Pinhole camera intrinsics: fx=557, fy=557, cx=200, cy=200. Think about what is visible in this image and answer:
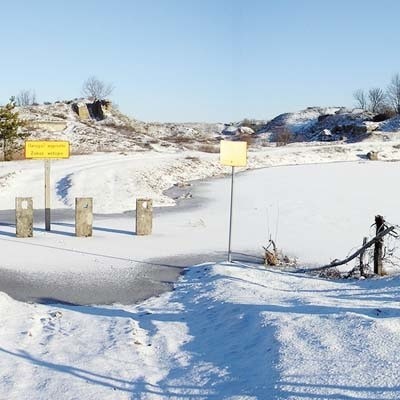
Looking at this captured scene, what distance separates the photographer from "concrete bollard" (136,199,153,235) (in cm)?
1333

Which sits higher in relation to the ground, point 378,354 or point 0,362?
point 378,354

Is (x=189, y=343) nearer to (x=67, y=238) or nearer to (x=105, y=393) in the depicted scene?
(x=105, y=393)

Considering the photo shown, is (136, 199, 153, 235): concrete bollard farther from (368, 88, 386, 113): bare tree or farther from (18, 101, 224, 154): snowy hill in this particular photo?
(368, 88, 386, 113): bare tree

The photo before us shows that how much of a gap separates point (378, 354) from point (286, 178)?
85.0 ft

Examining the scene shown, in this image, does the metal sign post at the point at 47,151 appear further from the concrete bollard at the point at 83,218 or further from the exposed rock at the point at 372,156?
the exposed rock at the point at 372,156

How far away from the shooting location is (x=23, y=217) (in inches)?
510

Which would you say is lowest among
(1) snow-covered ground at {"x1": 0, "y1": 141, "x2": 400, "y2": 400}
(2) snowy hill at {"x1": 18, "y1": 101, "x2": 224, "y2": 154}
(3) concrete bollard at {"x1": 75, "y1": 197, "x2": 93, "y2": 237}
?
(1) snow-covered ground at {"x1": 0, "y1": 141, "x2": 400, "y2": 400}

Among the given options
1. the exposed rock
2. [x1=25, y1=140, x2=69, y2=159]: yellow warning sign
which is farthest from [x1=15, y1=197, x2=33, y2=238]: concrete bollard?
the exposed rock

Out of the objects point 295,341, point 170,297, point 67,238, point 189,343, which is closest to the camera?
point 295,341

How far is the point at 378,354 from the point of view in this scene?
16.0 ft

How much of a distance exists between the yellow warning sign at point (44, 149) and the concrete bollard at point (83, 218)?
1.68 m

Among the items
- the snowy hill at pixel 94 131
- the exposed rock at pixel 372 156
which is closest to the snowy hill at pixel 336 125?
the exposed rock at pixel 372 156

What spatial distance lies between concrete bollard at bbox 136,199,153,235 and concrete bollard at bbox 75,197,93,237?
1117mm

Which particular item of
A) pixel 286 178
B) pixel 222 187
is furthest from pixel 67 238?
pixel 286 178
